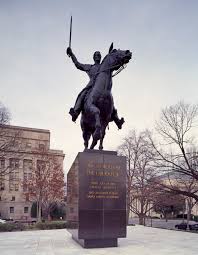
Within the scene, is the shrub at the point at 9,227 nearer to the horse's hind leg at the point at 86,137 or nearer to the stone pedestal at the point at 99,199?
the horse's hind leg at the point at 86,137

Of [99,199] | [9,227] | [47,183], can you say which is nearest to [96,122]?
[99,199]

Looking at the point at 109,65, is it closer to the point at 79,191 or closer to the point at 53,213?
the point at 79,191

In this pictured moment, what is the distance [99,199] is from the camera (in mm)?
10539

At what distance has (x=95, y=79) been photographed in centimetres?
1177

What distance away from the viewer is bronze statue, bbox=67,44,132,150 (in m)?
11.3

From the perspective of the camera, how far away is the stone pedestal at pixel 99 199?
10.4 m

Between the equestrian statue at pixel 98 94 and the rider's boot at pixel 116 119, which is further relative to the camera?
the rider's boot at pixel 116 119

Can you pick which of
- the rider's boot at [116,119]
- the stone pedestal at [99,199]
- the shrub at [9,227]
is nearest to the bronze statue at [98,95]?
the rider's boot at [116,119]

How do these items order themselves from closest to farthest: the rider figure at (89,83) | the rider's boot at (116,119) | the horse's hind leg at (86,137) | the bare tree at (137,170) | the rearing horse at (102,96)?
the rearing horse at (102,96) < the rider figure at (89,83) < the rider's boot at (116,119) < the horse's hind leg at (86,137) < the bare tree at (137,170)

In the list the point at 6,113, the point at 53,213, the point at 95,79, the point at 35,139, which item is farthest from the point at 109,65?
the point at 35,139

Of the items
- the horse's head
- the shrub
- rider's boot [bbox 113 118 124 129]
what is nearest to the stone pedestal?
rider's boot [bbox 113 118 124 129]

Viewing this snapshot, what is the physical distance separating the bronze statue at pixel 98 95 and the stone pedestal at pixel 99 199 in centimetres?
95

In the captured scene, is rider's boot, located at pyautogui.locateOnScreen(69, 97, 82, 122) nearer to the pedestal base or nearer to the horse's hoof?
the horse's hoof

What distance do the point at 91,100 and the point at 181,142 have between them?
17795 mm
